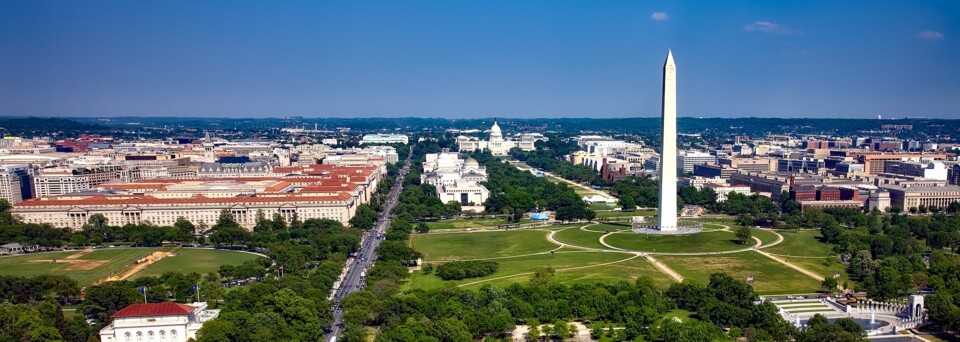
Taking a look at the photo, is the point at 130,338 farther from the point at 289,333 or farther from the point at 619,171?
the point at 619,171

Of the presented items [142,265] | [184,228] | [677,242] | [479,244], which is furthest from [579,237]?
[184,228]

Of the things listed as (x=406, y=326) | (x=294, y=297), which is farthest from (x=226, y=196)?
(x=406, y=326)

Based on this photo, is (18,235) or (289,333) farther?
(18,235)

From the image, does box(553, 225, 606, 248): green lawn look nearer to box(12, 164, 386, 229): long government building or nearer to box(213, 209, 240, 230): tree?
box(12, 164, 386, 229): long government building

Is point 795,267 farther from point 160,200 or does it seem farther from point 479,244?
point 160,200

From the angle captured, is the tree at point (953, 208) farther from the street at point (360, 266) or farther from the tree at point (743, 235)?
the street at point (360, 266)

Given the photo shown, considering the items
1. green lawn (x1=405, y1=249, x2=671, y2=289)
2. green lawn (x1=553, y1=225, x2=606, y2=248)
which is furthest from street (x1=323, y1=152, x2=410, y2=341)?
green lawn (x1=553, y1=225, x2=606, y2=248)
